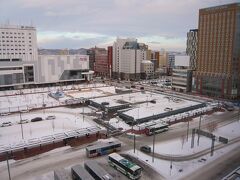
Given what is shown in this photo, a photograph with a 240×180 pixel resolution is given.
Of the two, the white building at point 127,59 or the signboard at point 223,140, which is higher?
the white building at point 127,59

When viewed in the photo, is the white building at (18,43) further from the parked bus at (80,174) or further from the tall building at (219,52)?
the parked bus at (80,174)

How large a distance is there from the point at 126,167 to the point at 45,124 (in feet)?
80.5

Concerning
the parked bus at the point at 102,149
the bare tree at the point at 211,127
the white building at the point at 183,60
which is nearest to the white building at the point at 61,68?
the white building at the point at 183,60

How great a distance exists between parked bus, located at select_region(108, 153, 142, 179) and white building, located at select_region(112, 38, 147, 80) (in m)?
92.0

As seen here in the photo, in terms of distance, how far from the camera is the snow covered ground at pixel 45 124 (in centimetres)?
3934

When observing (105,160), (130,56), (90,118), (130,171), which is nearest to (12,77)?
(90,118)

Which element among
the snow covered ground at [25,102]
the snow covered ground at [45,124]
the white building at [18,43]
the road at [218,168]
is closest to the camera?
the road at [218,168]

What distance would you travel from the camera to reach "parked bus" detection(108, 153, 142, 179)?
85.3 feet

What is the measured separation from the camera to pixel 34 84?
91.7 m

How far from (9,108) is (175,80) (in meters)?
59.1

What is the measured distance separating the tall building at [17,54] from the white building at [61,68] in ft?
11.3

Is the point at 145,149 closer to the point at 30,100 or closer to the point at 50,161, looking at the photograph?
the point at 50,161

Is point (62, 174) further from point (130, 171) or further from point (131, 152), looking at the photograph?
point (131, 152)

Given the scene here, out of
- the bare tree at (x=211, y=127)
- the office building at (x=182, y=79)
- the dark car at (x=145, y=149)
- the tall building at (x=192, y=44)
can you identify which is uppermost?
the tall building at (x=192, y=44)
